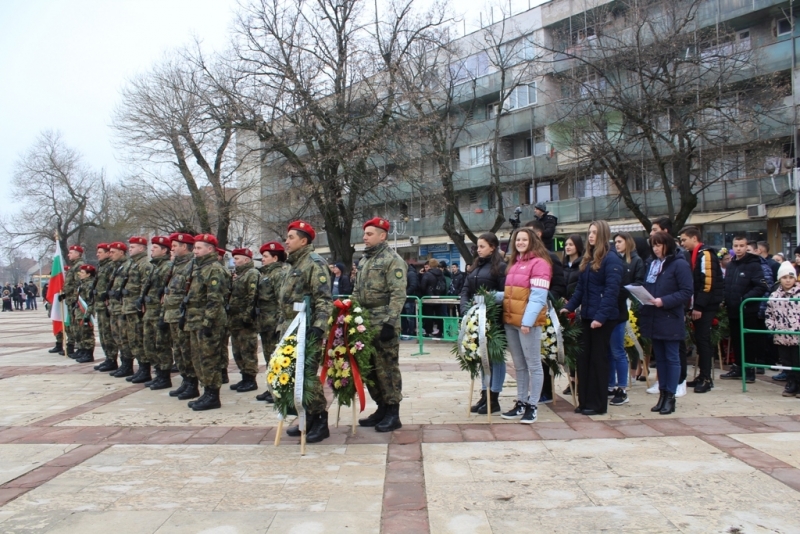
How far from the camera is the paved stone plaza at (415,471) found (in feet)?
12.1

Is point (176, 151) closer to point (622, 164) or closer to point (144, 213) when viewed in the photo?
point (144, 213)

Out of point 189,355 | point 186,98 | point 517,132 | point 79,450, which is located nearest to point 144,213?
point 186,98

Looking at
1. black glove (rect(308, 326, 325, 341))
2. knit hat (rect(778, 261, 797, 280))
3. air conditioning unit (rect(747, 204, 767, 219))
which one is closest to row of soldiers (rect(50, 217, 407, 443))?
black glove (rect(308, 326, 325, 341))

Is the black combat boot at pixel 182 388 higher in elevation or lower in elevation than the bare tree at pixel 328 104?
lower

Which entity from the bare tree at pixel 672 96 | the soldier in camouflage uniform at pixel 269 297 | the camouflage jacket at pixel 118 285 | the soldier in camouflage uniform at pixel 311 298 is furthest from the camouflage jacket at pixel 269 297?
the bare tree at pixel 672 96

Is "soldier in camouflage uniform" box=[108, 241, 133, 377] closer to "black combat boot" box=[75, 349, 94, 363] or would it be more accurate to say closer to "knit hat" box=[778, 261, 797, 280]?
"black combat boot" box=[75, 349, 94, 363]

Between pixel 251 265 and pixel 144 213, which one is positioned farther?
pixel 144 213

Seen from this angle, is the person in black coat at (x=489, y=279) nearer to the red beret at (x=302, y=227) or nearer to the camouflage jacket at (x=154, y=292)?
the red beret at (x=302, y=227)

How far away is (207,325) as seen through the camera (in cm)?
693

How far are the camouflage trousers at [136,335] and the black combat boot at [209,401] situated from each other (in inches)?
88.0

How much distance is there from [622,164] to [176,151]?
1730cm

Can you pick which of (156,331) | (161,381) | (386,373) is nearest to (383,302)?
(386,373)

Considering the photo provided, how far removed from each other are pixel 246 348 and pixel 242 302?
62 centimetres

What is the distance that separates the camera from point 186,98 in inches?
995
